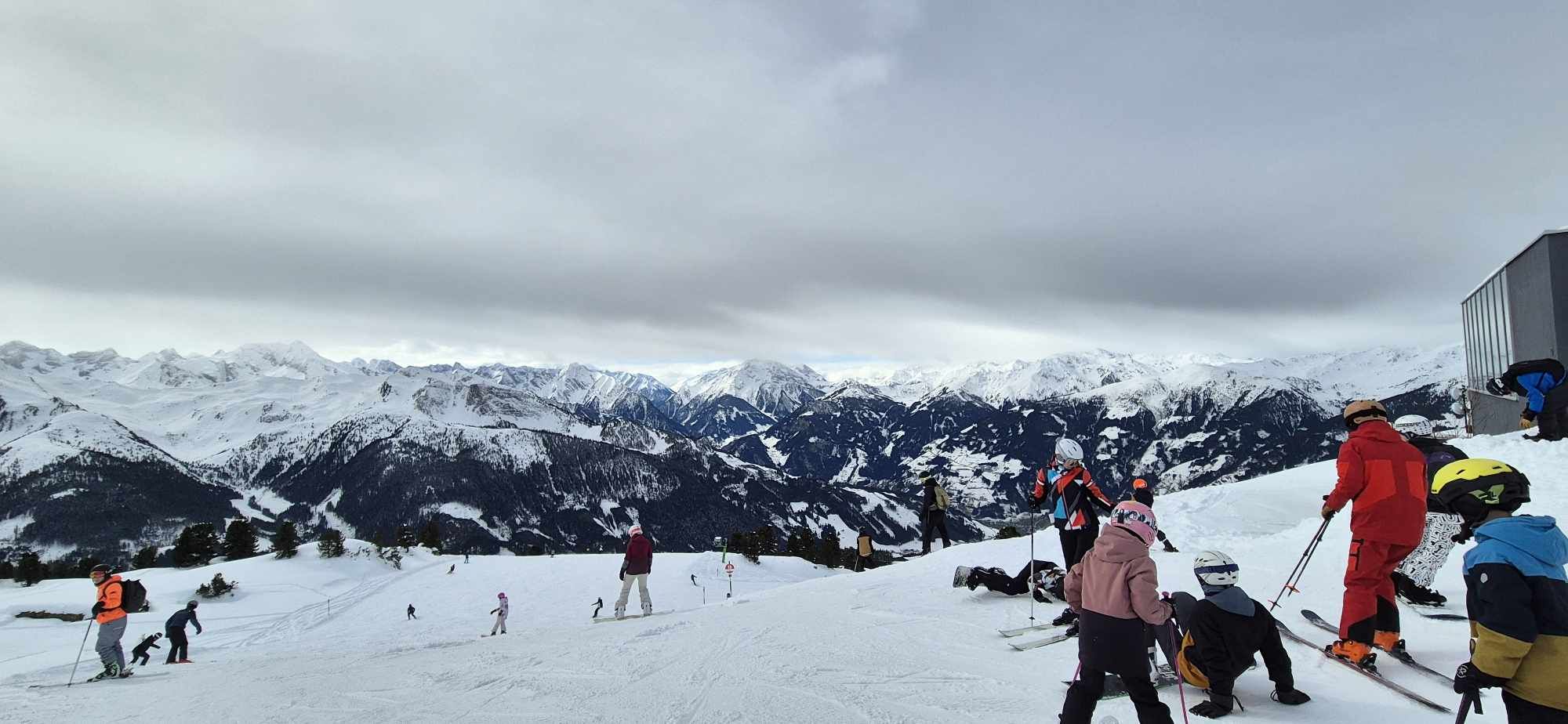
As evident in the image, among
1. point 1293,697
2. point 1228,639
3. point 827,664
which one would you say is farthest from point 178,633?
point 1293,697

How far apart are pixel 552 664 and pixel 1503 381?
13996 millimetres

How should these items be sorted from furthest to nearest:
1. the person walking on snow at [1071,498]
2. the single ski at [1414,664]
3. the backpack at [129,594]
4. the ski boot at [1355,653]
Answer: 1. the backpack at [129,594]
2. the person walking on snow at [1071,498]
3. the ski boot at [1355,653]
4. the single ski at [1414,664]

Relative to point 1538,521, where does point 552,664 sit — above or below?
below

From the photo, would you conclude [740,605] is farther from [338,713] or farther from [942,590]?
[338,713]

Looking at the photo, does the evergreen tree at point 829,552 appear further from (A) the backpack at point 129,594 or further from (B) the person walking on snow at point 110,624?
(B) the person walking on snow at point 110,624

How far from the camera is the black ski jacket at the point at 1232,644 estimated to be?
5.88m

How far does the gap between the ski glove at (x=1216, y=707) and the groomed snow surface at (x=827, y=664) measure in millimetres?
174

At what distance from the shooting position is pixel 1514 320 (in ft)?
85.7

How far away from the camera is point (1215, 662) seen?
19.5 ft

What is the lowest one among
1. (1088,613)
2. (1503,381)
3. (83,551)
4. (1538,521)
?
(83,551)

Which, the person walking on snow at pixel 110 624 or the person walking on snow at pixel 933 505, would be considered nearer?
the person walking on snow at pixel 110 624

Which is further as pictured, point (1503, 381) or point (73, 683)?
point (73, 683)

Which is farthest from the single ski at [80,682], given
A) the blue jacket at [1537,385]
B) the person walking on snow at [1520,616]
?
the blue jacket at [1537,385]

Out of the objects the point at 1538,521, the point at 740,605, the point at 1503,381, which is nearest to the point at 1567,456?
the point at 1503,381
